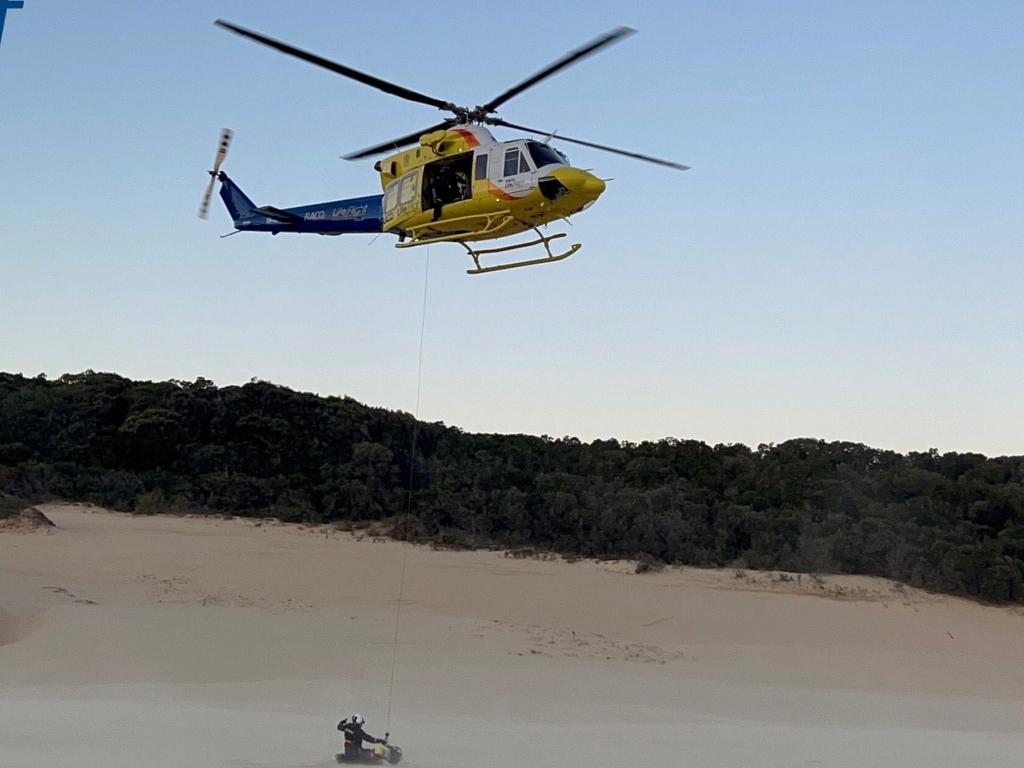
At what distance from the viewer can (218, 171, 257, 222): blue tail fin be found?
16922mm

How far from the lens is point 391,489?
23.6m

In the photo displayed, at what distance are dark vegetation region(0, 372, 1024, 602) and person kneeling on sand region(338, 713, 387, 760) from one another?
33.8 ft

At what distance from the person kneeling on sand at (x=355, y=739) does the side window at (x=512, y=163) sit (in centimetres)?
613

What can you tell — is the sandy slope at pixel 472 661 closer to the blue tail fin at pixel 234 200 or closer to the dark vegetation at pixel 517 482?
the dark vegetation at pixel 517 482

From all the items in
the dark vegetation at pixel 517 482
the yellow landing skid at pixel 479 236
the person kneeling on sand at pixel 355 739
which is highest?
the yellow landing skid at pixel 479 236

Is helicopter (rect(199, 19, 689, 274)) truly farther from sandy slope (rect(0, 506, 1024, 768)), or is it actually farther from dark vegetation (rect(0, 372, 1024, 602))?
dark vegetation (rect(0, 372, 1024, 602))

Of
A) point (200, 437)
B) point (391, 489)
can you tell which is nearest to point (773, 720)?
point (391, 489)

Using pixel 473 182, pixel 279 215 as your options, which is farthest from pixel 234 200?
pixel 473 182

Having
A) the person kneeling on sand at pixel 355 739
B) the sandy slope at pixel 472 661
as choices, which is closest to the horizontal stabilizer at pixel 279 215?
the sandy slope at pixel 472 661

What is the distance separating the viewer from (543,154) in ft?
41.3

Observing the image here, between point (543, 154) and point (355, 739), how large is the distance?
21.7 ft

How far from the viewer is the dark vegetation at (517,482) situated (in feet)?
62.9

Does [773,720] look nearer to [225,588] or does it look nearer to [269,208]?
[225,588]

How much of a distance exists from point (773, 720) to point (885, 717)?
1407mm
